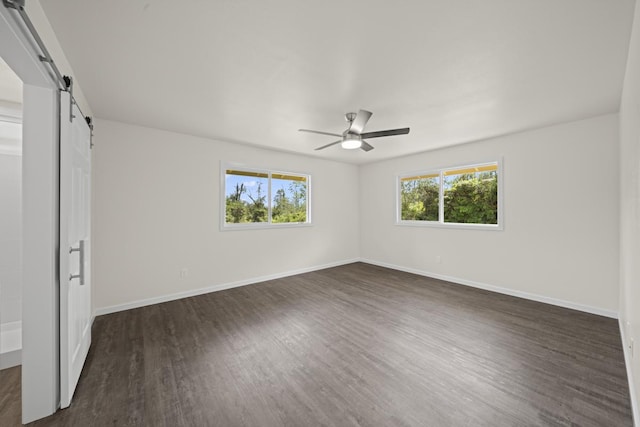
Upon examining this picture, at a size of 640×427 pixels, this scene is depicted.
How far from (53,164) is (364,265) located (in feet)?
17.6

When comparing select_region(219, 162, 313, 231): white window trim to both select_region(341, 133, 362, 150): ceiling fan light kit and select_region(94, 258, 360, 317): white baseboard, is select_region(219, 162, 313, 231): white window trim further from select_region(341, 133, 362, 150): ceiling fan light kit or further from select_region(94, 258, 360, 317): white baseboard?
select_region(341, 133, 362, 150): ceiling fan light kit

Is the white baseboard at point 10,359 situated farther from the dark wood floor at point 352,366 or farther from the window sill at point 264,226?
the window sill at point 264,226

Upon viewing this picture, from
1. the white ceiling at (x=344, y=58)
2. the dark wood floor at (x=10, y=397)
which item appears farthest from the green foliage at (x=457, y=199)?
the dark wood floor at (x=10, y=397)

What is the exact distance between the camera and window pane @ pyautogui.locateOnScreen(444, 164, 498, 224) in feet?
13.6

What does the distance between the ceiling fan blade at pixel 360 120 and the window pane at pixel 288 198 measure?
235cm

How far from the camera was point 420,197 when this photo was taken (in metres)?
5.19

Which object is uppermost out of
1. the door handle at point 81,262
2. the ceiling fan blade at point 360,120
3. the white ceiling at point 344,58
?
the white ceiling at point 344,58

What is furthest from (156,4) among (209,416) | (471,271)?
(471,271)

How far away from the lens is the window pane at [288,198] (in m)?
4.89

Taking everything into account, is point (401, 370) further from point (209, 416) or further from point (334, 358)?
point (209, 416)

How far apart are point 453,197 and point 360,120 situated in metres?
2.91

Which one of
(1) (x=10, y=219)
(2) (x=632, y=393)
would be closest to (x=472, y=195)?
(2) (x=632, y=393)

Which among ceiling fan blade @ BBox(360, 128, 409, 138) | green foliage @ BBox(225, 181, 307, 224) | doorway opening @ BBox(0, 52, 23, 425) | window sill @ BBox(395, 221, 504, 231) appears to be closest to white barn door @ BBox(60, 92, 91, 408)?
doorway opening @ BBox(0, 52, 23, 425)

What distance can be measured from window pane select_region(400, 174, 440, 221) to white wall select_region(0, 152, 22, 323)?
5660 millimetres
